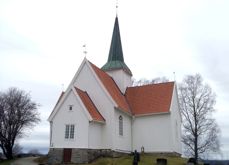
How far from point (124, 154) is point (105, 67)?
10.7 m

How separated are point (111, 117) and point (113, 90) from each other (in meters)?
3.85

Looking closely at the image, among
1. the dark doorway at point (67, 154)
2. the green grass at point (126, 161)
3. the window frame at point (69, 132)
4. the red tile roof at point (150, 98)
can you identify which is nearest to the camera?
the green grass at point (126, 161)

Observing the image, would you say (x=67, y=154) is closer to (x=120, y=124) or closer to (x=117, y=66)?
(x=120, y=124)

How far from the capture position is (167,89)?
33812 millimetres

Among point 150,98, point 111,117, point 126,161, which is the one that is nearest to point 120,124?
point 111,117

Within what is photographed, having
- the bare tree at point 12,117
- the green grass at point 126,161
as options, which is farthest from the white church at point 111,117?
the bare tree at point 12,117

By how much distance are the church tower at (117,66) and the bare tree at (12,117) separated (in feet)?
35.1

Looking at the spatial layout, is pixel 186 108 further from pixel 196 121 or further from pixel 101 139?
pixel 101 139

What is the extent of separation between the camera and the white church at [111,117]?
27219 mm

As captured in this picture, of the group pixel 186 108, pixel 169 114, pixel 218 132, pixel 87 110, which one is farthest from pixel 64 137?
pixel 218 132

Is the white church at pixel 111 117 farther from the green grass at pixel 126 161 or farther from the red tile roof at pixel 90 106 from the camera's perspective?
the green grass at pixel 126 161

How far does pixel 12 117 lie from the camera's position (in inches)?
1459

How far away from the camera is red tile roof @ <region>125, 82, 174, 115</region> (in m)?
32.0

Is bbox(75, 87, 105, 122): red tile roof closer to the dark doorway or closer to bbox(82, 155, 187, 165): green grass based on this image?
the dark doorway
